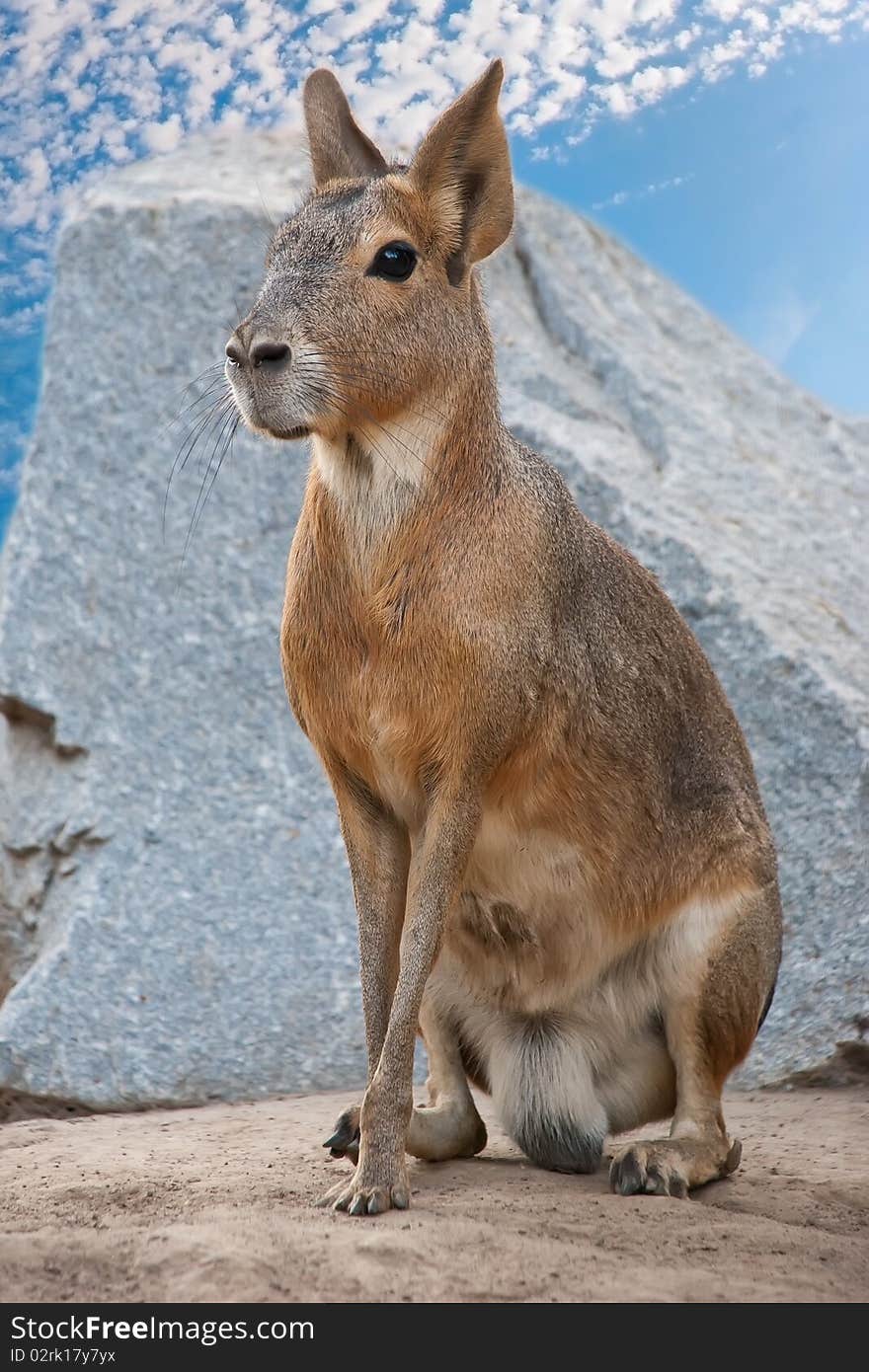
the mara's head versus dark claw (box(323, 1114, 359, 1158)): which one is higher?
the mara's head

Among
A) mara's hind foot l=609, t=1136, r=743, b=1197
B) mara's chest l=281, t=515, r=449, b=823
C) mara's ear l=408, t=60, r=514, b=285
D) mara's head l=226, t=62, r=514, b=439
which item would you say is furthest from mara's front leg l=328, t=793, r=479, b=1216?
mara's ear l=408, t=60, r=514, b=285

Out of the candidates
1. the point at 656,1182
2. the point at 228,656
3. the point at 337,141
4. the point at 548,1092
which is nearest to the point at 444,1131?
the point at 548,1092

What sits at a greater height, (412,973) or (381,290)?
(381,290)

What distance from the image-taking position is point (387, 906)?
430 centimetres

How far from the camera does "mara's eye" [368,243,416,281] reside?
13.3 feet

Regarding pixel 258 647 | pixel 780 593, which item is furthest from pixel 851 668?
pixel 258 647

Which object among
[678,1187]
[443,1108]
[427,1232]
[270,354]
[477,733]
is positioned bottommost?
[427,1232]

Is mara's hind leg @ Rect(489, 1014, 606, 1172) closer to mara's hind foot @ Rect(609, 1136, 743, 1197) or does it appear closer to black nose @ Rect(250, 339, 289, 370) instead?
mara's hind foot @ Rect(609, 1136, 743, 1197)

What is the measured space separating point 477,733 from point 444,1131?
1.41m

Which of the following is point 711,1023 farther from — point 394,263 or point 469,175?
point 469,175

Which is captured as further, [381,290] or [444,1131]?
[444,1131]

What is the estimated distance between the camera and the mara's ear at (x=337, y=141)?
4.57 metres

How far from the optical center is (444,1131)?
4.70 meters

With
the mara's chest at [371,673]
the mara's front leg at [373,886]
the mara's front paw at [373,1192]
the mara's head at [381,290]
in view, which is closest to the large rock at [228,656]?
the mara's front leg at [373,886]
